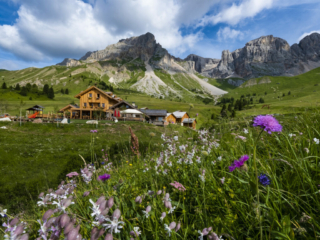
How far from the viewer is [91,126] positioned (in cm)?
4250

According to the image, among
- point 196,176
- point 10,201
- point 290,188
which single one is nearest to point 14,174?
point 10,201

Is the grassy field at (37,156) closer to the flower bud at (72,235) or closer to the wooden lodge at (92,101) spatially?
the flower bud at (72,235)

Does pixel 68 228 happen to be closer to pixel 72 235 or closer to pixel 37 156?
pixel 72 235

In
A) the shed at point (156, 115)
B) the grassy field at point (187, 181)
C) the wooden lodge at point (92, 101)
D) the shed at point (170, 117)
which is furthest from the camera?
the shed at point (170, 117)

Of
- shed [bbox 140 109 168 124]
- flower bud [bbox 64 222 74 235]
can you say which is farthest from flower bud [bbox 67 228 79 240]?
shed [bbox 140 109 168 124]

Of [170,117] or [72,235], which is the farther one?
[170,117]

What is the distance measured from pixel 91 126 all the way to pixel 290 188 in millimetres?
44958

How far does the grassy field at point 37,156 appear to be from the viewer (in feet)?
51.0

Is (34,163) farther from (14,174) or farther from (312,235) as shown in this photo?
(312,235)

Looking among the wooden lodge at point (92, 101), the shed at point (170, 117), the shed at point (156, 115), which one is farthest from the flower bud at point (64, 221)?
the shed at point (170, 117)

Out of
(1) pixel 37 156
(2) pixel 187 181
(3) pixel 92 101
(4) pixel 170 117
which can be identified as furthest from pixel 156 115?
(2) pixel 187 181

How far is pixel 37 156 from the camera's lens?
22.5m

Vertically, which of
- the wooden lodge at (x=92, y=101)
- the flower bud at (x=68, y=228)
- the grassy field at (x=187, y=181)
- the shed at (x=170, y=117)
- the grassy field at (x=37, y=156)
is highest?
the wooden lodge at (x=92, y=101)

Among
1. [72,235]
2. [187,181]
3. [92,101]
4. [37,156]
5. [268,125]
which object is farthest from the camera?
[92,101]
